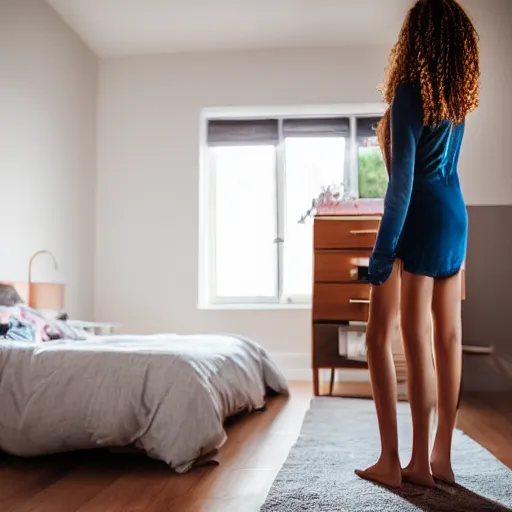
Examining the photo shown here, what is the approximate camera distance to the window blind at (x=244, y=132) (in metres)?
5.26

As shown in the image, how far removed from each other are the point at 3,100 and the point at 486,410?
10.2ft

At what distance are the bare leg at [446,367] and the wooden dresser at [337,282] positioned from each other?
2.01m

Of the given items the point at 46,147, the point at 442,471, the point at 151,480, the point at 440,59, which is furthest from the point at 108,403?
the point at 46,147

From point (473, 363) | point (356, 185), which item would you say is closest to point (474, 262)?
point (473, 363)

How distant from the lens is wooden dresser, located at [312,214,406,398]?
155 inches

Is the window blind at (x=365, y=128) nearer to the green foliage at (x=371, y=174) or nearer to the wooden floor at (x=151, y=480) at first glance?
the green foliage at (x=371, y=174)

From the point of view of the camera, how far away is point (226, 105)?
5.16m

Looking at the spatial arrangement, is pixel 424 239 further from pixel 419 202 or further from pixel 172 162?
pixel 172 162

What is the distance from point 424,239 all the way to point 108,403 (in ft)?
3.71

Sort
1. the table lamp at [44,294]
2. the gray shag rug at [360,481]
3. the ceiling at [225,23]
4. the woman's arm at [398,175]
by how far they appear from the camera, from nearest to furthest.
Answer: the gray shag rug at [360,481] < the woman's arm at [398,175] < the table lamp at [44,294] < the ceiling at [225,23]

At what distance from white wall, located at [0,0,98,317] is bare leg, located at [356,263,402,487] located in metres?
2.61

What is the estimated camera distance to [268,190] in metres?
5.30

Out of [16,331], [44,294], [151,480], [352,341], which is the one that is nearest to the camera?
[151,480]

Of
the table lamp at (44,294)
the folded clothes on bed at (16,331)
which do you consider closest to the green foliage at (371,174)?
the table lamp at (44,294)
